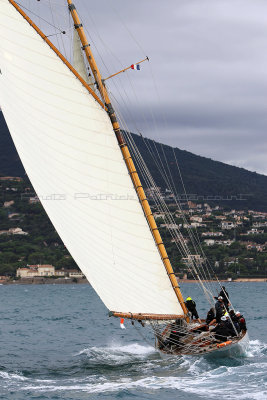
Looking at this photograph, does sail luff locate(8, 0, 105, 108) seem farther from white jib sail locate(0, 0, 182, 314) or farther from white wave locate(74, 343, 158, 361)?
white wave locate(74, 343, 158, 361)

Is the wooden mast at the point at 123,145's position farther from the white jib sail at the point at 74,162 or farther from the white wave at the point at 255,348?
the white wave at the point at 255,348

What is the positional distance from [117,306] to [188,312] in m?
3.71

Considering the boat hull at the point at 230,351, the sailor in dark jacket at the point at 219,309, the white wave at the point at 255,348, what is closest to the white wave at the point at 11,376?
the boat hull at the point at 230,351

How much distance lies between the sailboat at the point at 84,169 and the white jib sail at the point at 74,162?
0.04 meters

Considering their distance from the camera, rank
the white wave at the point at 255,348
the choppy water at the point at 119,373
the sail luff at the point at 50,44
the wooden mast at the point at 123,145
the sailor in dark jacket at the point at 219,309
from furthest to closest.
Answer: the white wave at the point at 255,348
the sailor in dark jacket at the point at 219,309
the wooden mast at the point at 123,145
the sail luff at the point at 50,44
the choppy water at the point at 119,373

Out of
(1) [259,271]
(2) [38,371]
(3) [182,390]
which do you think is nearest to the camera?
(3) [182,390]

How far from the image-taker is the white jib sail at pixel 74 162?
28766mm

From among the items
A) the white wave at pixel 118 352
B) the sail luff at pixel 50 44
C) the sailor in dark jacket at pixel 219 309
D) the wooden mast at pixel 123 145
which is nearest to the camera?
the sail luff at pixel 50 44

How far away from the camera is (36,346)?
42156 millimetres

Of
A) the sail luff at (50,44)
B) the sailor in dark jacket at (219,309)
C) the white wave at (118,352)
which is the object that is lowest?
the white wave at (118,352)

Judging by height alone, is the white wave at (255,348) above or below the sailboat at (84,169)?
below

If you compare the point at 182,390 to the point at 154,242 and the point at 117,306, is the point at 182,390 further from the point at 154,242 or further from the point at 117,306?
the point at 154,242

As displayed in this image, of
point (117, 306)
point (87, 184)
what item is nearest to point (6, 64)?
point (87, 184)

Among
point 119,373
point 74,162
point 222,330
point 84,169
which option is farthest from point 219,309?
point 74,162
